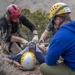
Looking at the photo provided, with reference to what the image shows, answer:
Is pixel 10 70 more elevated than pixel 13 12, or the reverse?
pixel 13 12

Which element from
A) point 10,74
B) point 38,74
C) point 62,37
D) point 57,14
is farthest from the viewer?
point 38,74

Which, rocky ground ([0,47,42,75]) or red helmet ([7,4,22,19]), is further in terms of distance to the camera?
red helmet ([7,4,22,19])

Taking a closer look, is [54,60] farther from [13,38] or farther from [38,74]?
[13,38]

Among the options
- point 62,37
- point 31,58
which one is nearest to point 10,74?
point 31,58

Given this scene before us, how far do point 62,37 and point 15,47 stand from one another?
2831mm

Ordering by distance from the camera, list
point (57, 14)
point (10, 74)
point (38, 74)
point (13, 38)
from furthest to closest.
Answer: point (13, 38)
point (38, 74)
point (10, 74)
point (57, 14)

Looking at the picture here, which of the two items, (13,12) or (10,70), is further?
(13,12)

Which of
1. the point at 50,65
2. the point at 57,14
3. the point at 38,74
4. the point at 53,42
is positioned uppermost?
the point at 57,14

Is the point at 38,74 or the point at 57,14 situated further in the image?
the point at 38,74

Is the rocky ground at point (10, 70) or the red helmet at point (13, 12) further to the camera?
the red helmet at point (13, 12)

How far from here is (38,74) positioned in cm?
527

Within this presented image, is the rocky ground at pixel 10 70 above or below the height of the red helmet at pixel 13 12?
below

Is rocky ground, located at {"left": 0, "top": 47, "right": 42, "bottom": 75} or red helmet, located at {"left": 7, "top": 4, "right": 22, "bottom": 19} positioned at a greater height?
red helmet, located at {"left": 7, "top": 4, "right": 22, "bottom": 19}

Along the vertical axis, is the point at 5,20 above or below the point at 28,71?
above
